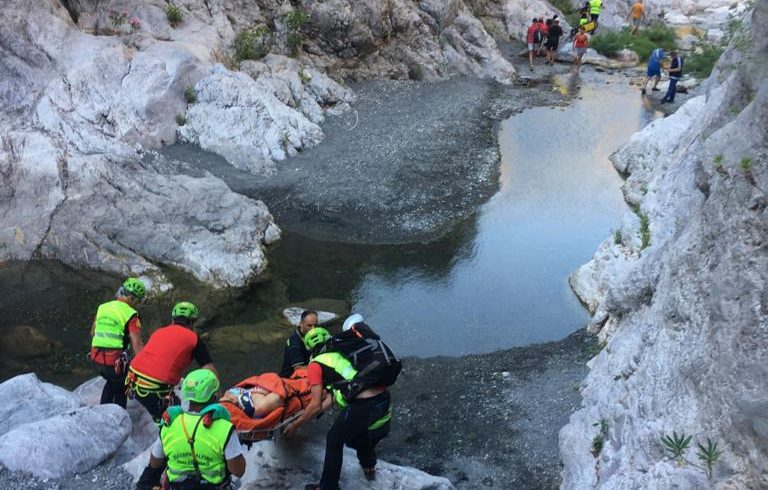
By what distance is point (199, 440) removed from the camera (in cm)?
548

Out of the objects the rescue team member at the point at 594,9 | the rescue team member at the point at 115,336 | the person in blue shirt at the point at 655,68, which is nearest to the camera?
the rescue team member at the point at 115,336

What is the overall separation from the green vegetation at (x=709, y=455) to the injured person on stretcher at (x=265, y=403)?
12.2 feet

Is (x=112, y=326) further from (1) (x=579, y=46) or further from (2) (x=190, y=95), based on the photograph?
(1) (x=579, y=46)

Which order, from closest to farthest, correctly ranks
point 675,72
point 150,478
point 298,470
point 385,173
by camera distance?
point 150,478, point 298,470, point 385,173, point 675,72

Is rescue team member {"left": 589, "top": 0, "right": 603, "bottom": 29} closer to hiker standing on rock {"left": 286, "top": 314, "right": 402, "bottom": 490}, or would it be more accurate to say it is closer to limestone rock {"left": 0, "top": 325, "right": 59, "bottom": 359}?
limestone rock {"left": 0, "top": 325, "right": 59, "bottom": 359}

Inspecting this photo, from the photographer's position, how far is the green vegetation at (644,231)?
10914mm

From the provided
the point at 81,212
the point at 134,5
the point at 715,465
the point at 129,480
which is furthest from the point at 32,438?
the point at 134,5

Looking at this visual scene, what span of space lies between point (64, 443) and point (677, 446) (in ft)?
21.2

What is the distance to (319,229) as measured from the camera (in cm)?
1697

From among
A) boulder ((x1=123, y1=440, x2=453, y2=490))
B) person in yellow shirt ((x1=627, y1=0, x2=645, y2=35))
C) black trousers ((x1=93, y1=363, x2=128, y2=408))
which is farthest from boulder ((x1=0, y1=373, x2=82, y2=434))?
person in yellow shirt ((x1=627, y1=0, x2=645, y2=35))

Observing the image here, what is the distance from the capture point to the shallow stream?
486 inches

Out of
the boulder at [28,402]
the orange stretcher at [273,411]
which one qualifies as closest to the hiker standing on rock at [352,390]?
the orange stretcher at [273,411]

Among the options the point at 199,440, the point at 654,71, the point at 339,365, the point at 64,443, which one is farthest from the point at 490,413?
the point at 654,71

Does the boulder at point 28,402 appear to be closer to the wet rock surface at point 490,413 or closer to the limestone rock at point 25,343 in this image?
the limestone rock at point 25,343
